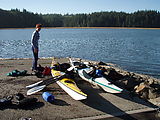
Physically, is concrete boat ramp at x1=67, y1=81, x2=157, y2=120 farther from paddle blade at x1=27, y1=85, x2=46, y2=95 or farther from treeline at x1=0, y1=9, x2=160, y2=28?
treeline at x1=0, y1=9, x2=160, y2=28

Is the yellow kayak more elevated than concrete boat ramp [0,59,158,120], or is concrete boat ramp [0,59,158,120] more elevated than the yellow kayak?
the yellow kayak

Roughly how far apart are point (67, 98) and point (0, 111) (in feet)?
8.51

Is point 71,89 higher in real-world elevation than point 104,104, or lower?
higher

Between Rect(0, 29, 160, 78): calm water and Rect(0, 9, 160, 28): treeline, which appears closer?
Rect(0, 29, 160, 78): calm water

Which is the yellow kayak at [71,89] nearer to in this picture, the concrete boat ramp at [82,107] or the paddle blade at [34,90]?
the concrete boat ramp at [82,107]

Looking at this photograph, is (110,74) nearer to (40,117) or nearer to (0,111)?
(40,117)

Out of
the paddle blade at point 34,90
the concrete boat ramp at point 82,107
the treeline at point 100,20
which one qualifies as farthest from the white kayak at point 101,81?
the treeline at point 100,20

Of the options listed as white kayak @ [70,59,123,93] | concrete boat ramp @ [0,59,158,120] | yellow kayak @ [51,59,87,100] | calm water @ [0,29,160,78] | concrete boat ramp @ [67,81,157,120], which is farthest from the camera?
calm water @ [0,29,160,78]

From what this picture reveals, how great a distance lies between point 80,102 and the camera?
7438 mm

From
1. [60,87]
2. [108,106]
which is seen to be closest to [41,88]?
[60,87]

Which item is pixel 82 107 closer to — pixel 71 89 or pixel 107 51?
pixel 71 89

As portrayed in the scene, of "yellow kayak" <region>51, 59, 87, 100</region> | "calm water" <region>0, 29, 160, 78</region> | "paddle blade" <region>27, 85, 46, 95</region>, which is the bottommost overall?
"calm water" <region>0, 29, 160, 78</region>

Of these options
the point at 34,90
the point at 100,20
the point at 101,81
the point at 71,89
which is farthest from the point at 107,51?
the point at 100,20

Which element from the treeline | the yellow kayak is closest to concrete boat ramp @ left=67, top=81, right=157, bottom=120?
the yellow kayak
